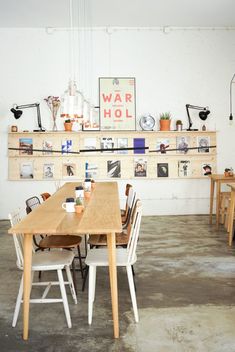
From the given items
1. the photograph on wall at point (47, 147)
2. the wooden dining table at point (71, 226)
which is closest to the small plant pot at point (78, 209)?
the wooden dining table at point (71, 226)

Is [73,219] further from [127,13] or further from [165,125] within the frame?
[127,13]

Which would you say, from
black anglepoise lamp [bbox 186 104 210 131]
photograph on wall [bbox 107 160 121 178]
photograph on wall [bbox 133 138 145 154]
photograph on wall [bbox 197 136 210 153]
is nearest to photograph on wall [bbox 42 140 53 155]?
photograph on wall [bbox 107 160 121 178]

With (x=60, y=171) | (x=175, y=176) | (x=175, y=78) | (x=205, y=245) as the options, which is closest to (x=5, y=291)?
(x=205, y=245)

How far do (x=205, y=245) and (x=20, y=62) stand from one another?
4575 mm

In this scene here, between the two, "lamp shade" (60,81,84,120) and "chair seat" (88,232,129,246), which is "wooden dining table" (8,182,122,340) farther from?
"lamp shade" (60,81,84,120)

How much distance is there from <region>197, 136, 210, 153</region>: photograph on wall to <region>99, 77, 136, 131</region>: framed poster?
129 centimetres

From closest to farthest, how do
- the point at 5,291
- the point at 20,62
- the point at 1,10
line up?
1. the point at 5,291
2. the point at 1,10
3. the point at 20,62

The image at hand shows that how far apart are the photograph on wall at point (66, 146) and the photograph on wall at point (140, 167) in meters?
1.24

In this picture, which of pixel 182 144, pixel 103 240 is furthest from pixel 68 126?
pixel 103 240

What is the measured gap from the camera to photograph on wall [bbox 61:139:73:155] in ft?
23.2

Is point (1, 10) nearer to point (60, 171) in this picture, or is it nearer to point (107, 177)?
point (60, 171)

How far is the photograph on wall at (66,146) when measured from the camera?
7.06 m

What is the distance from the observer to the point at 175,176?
7156mm

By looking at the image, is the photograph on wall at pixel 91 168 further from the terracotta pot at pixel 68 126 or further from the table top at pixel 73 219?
the table top at pixel 73 219
